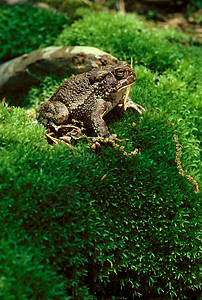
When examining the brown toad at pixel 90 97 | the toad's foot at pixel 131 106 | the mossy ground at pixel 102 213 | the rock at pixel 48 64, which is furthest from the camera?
the rock at pixel 48 64

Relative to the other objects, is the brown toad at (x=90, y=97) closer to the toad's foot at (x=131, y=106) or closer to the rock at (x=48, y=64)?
the toad's foot at (x=131, y=106)

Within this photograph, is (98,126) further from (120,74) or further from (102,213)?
(102,213)

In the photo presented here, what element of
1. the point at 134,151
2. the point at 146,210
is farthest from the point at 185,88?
the point at 146,210

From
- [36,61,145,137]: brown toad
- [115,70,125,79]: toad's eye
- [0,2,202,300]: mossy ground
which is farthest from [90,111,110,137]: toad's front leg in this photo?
[115,70,125,79]: toad's eye

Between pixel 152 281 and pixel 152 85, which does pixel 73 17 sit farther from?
pixel 152 281

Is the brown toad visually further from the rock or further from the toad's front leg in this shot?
the rock

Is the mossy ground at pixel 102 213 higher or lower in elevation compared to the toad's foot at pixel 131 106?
lower

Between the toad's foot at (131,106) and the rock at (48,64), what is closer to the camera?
the toad's foot at (131,106)

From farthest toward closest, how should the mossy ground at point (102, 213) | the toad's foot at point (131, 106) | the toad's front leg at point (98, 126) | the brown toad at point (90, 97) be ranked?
the toad's foot at point (131, 106)
the brown toad at point (90, 97)
the toad's front leg at point (98, 126)
the mossy ground at point (102, 213)

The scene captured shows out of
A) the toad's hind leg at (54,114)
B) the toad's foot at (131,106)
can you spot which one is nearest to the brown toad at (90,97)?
the toad's hind leg at (54,114)
